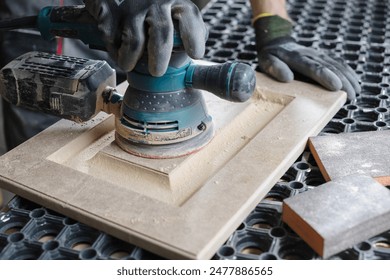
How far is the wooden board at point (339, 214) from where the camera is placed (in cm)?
104

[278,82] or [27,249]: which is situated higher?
[278,82]

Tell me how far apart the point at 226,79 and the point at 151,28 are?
204 mm

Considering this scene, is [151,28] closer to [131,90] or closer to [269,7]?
[131,90]

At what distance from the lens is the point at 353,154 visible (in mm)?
1298

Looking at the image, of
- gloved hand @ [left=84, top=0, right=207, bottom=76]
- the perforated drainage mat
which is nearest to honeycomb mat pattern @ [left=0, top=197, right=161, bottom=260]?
the perforated drainage mat

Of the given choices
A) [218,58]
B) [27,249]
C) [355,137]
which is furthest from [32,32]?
[355,137]

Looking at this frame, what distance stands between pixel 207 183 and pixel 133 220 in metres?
0.19

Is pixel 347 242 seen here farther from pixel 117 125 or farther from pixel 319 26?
pixel 319 26

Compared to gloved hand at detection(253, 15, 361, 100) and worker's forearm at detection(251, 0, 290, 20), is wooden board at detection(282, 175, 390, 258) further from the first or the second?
worker's forearm at detection(251, 0, 290, 20)

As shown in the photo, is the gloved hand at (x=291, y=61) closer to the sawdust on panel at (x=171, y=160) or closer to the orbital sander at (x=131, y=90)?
the sawdust on panel at (x=171, y=160)

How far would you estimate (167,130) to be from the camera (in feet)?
4.31

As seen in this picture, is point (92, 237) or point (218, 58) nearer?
point (92, 237)

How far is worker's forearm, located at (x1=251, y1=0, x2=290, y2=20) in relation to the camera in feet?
6.45

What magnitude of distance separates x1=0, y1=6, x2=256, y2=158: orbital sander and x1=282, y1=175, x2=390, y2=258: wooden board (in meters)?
0.29
